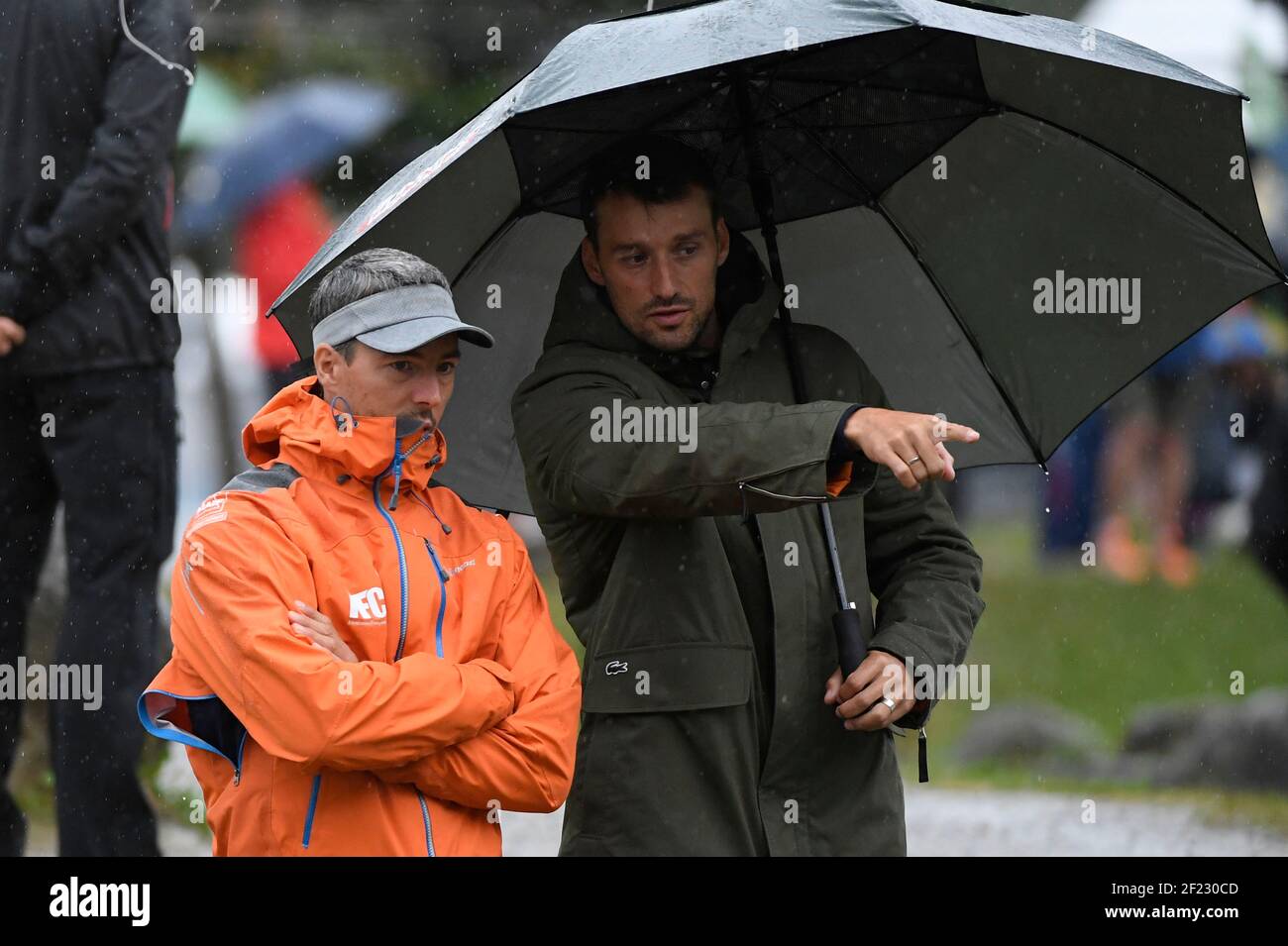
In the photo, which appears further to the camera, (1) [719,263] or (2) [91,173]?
(2) [91,173]

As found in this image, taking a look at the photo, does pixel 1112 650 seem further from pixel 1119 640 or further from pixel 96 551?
pixel 96 551

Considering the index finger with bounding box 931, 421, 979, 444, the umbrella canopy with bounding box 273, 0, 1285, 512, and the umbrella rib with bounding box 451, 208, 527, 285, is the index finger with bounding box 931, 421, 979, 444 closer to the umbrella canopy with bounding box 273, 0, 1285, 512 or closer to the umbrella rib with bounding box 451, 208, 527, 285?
the umbrella canopy with bounding box 273, 0, 1285, 512

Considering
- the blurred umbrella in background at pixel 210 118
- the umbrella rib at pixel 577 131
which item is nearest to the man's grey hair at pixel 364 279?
the umbrella rib at pixel 577 131

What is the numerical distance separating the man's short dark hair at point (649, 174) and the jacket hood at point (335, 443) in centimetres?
70

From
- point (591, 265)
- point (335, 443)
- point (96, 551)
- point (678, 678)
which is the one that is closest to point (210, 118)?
point (96, 551)

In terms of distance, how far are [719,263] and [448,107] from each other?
900 centimetres

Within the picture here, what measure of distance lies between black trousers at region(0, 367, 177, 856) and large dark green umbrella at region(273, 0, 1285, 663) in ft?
4.76

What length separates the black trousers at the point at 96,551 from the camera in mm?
5398

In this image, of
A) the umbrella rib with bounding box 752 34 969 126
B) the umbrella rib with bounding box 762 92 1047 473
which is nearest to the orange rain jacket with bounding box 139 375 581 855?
the umbrella rib with bounding box 752 34 969 126

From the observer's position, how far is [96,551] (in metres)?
5.50

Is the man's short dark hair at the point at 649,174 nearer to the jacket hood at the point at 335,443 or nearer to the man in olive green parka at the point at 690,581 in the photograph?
the man in olive green parka at the point at 690,581

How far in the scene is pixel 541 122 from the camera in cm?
396
